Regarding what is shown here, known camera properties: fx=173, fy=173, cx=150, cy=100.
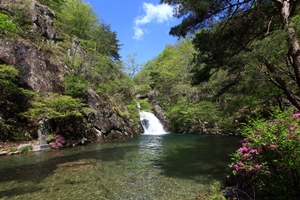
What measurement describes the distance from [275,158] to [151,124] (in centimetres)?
2902

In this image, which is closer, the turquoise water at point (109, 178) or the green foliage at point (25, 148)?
the turquoise water at point (109, 178)

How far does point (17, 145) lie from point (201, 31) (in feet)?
51.8

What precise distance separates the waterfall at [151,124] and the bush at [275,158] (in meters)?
26.8

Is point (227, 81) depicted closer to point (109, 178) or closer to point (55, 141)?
point (109, 178)

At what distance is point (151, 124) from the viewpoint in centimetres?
3278

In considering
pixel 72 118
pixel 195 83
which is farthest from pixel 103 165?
pixel 72 118

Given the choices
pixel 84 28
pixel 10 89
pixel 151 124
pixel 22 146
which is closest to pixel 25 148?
pixel 22 146

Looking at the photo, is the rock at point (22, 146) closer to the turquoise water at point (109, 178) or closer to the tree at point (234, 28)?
the turquoise water at point (109, 178)

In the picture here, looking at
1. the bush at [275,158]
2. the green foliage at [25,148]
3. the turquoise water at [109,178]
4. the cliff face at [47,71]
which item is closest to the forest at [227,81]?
the bush at [275,158]

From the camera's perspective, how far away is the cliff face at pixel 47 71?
55.9 ft

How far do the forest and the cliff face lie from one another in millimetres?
552

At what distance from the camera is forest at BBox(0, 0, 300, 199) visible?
429cm

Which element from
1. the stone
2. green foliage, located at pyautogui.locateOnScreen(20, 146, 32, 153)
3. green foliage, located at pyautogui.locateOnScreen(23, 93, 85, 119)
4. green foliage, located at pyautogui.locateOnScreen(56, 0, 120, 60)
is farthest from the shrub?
green foliage, located at pyautogui.locateOnScreen(56, 0, 120, 60)

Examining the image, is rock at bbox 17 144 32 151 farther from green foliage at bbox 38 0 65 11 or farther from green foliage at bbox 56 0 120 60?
green foliage at bbox 38 0 65 11
